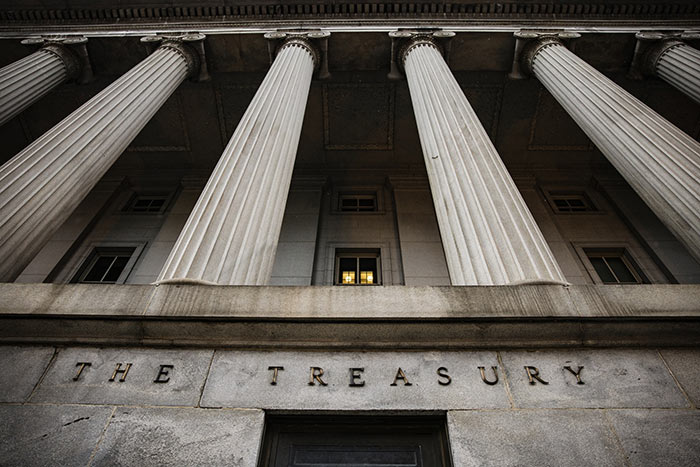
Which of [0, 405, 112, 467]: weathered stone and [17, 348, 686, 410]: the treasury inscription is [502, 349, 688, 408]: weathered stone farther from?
[0, 405, 112, 467]: weathered stone

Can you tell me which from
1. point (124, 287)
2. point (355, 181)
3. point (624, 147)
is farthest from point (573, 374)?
point (355, 181)

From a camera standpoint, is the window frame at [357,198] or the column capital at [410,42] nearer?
the column capital at [410,42]

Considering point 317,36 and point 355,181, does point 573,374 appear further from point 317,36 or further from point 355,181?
point 355,181

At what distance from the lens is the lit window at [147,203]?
15677 mm

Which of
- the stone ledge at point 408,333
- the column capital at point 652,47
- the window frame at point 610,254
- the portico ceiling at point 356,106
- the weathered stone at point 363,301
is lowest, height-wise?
the stone ledge at point 408,333

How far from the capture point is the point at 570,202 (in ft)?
52.4

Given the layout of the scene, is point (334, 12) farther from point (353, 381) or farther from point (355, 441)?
point (355, 441)

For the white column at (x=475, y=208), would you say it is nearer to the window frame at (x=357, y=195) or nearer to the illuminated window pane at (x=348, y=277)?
the illuminated window pane at (x=348, y=277)

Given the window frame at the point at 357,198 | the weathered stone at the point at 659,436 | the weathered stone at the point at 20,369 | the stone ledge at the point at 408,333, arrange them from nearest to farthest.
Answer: the weathered stone at the point at 659,436
the weathered stone at the point at 20,369
the stone ledge at the point at 408,333
the window frame at the point at 357,198

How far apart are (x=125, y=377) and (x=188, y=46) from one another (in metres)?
12.7

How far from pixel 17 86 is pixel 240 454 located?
41.9 feet

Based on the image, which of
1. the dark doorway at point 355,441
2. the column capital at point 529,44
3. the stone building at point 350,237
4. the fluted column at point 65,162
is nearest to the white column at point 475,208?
the stone building at point 350,237

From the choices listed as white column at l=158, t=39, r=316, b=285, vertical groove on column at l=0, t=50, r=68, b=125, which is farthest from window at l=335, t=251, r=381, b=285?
vertical groove on column at l=0, t=50, r=68, b=125

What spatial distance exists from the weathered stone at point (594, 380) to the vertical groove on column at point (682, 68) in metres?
10.7
